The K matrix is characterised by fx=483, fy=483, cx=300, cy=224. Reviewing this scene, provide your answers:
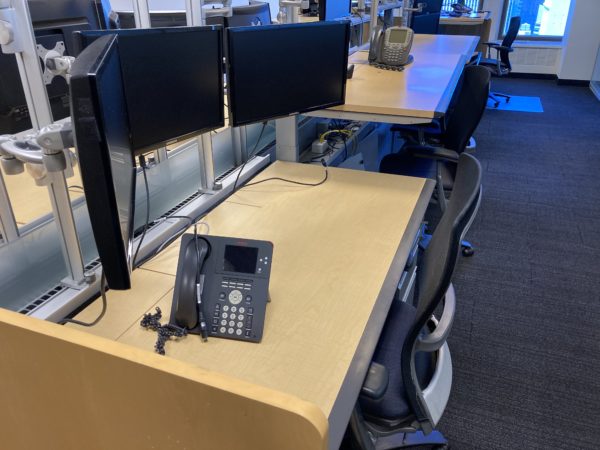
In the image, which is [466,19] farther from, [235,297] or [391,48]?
[235,297]

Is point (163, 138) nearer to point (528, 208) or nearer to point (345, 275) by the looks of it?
point (345, 275)

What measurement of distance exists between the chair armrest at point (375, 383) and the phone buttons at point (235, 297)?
329mm

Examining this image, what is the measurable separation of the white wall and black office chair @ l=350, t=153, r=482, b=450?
6.59 m

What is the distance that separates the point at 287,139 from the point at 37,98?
1087mm

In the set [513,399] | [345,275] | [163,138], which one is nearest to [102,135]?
[163,138]

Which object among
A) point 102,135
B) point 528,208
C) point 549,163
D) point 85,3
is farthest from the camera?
point 549,163

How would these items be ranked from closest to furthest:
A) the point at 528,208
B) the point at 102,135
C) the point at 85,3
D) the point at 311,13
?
the point at 102,135 → the point at 85,3 → the point at 311,13 → the point at 528,208

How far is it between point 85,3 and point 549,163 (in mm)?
3791

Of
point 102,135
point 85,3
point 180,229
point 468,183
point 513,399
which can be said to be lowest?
point 513,399

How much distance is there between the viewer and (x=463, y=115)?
8.20 ft

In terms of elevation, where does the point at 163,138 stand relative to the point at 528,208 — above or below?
above

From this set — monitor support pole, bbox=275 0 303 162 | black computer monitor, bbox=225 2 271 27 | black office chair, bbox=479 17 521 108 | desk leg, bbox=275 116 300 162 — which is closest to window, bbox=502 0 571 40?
black office chair, bbox=479 17 521 108

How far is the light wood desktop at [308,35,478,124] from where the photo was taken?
→ 1.85m

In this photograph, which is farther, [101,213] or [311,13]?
[311,13]
